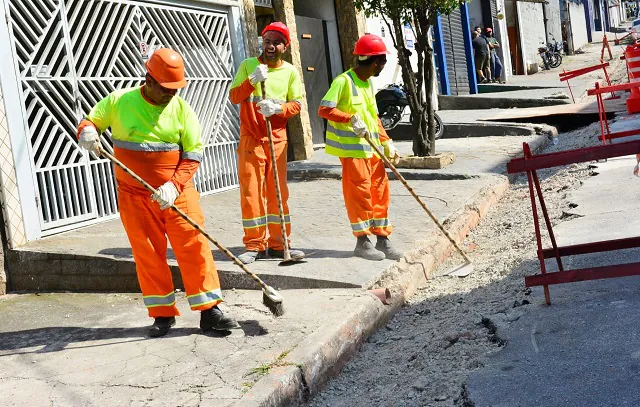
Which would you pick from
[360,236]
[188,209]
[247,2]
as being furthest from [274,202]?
[247,2]

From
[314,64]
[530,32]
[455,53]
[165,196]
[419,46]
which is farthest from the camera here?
[530,32]

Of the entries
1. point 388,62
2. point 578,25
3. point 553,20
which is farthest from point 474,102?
point 578,25

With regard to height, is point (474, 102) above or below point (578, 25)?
below

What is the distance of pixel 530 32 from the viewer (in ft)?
115

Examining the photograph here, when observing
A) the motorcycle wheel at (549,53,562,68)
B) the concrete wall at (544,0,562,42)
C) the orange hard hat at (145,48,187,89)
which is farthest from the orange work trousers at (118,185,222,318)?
the concrete wall at (544,0,562,42)

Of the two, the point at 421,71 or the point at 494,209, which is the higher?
the point at 421,71

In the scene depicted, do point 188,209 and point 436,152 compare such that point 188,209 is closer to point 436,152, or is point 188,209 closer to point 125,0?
point 125,0

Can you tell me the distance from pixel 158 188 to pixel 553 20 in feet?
130

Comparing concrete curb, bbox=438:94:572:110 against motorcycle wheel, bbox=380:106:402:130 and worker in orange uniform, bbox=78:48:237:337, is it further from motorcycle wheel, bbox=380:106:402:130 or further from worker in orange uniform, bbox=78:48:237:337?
worker in orange uniform, bbox=78:48:237:337

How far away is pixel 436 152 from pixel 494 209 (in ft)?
10.4

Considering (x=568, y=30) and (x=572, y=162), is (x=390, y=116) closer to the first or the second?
(x=572, y=162)

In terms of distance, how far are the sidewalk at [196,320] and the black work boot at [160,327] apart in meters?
0.06

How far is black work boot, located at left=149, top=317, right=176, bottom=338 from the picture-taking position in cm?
534

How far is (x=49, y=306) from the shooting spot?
21.0ft
